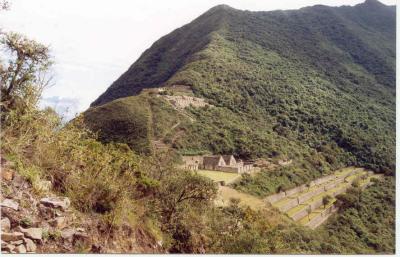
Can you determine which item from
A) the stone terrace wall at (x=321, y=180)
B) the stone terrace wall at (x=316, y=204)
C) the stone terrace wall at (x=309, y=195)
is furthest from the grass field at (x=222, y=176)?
the stone terrace wall at (x=321, y=180)

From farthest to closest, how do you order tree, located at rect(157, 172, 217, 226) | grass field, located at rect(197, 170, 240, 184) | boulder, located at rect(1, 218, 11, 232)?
grass field, located at rect(197, 170, 240, 184)
tree, located at rect(157, 172, 217, 226)
boulder, located at rect(1, 218, 11, 232)

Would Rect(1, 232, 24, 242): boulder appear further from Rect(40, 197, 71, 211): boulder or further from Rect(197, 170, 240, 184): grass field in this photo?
Rect(197, 170, 240, 184): grass field

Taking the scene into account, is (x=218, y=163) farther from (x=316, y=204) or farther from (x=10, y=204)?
(x=10, y=204)

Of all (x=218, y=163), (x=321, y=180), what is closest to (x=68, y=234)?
(x=218, y=163)

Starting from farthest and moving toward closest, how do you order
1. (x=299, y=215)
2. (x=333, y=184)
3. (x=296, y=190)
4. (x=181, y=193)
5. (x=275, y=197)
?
(x=333, y=184)
(x=296, y=190)
(x=275, y=197)
(x=299, y=215)
(x=181, y=193)

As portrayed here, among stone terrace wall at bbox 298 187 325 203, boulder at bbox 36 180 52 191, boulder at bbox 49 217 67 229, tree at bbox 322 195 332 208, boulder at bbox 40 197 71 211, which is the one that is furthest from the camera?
tree at bbox 322 195 332 208

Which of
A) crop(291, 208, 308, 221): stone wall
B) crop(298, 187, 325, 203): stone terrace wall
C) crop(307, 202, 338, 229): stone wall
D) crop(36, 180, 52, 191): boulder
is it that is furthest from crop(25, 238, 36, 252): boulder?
crop(298, 187, 325, 203): stone terrace wall
